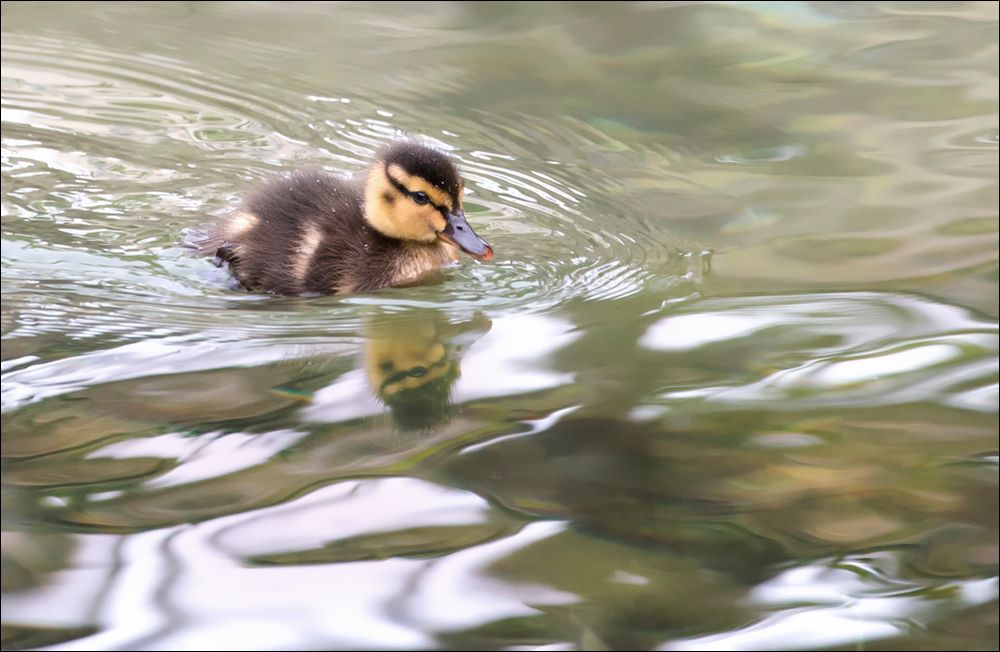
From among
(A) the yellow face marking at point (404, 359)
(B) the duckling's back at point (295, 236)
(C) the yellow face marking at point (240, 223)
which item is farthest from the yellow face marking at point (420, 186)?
(A) the yellow face marking at point (404, 359)

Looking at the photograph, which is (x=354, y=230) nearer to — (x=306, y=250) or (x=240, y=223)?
(x=306, y=250)

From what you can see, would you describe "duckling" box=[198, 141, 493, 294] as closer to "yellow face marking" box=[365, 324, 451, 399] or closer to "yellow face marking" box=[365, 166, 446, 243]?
"yellow face marking" box=[365, 166, 446, 243]

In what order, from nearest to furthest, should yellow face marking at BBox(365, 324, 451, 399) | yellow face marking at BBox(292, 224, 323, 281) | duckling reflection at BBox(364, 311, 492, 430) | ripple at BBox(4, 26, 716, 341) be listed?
duckling reflection at BBox(364, 311, 492, 430) → yellow face marking at BBox(365, 324, 451, 399) → ripple at BBox(4, 26, 716, 341) → yellow face marking at BBox(292, 224, 323, 281)

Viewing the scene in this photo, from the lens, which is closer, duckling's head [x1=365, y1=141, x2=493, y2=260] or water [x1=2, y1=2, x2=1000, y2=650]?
water [x1=2, y1=2, x2=1000, y2=650]

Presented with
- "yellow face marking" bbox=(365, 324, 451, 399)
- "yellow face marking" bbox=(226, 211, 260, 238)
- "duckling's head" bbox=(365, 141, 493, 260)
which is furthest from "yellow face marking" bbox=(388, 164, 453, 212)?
"yellow face marking" bbox=(365, 324, 451, 399)

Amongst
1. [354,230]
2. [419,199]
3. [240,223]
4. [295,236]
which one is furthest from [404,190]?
[240,223]

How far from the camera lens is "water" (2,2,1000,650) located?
62.7 inches

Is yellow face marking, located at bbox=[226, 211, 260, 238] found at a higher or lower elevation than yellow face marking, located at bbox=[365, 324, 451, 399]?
higher

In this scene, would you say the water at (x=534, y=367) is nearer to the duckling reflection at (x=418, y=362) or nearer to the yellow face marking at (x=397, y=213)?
the duckling reflection at (x=418, y=362)

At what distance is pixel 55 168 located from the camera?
3.44 meters

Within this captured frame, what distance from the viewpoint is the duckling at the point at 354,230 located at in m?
2.80

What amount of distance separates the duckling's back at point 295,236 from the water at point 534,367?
0.08 meters

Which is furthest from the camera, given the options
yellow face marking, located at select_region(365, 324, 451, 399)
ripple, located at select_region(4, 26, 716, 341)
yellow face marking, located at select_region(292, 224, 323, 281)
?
yellow face marking, located at select_region(292, 224, 323, 281)

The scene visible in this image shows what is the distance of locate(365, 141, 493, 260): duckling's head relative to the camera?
2.84 meters
